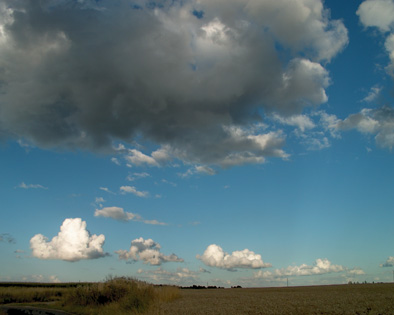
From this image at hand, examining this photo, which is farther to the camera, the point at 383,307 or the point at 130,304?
the point at 130,304

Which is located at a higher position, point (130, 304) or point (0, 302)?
point (130, 304)

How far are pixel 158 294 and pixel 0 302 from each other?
3526 cm

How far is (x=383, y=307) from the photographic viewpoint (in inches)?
729

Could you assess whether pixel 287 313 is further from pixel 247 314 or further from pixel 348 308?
pixel 348 308

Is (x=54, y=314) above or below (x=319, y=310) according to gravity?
below

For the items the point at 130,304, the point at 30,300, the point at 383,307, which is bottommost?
the point at 30,300

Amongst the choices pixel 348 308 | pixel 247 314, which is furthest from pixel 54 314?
pixel 348 308

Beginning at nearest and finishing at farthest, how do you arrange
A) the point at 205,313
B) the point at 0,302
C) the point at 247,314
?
1. the point at 247,314
2. the point at 205,313
3. the point at 0,302

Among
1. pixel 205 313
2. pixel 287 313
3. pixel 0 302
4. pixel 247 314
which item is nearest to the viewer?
pixel 287 313

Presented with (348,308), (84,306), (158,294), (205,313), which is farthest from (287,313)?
(84,306)

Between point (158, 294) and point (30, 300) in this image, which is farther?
point (30, 300)

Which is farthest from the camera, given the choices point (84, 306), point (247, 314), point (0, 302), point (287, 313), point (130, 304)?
point (0, 302)

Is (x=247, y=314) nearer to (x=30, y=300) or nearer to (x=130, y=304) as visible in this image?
(x=130, y=304)

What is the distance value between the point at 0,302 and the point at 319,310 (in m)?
57.9
